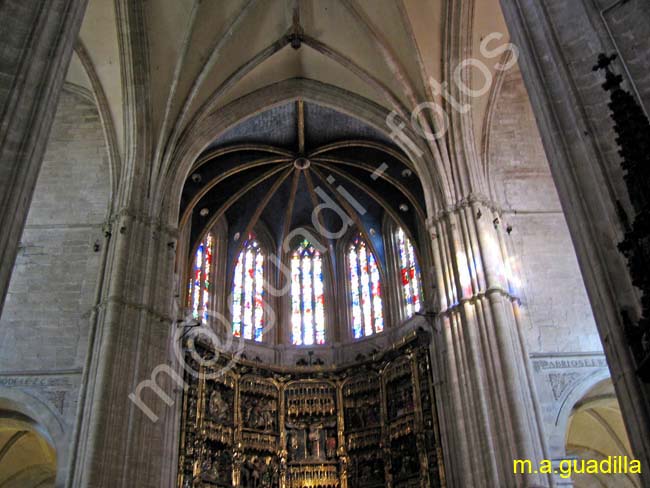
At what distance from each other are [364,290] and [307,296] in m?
2.05

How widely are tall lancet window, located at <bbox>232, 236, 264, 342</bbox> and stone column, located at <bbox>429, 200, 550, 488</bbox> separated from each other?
8334 millimetres

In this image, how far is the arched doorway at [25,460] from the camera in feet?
64.2

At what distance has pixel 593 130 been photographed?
861 centimetres

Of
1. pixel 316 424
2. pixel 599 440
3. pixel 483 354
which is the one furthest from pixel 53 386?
pixel 599 440

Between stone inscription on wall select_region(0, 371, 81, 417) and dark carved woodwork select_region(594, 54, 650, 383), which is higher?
stone inscription on wall select_region(0, 371, 81, 417)

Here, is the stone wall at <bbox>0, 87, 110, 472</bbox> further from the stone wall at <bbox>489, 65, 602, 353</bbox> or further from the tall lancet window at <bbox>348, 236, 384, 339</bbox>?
the stone wall at <bbox>489, 65, 602, 353</bbox>

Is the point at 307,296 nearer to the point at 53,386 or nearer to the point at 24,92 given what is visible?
the point at 53,386

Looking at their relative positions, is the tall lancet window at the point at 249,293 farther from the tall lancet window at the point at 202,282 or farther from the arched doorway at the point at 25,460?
the arched doorway at the point at 25,460

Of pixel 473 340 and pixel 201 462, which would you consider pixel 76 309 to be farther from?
pixel 473 340

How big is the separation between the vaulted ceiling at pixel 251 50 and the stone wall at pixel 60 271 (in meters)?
1.32

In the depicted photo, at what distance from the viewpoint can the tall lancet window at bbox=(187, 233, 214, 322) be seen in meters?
22.5

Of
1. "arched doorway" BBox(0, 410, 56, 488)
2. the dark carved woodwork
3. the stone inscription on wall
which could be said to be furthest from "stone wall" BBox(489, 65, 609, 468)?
"arched doorway" BBox(0, 410, 56, 488)

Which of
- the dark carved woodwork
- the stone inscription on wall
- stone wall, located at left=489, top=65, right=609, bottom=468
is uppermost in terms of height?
stone wall, located at left=489, top=65, right=609, bottom=468

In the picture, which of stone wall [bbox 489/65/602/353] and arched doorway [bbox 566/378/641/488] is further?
arched doorway [bbox 566/378/641/488]
